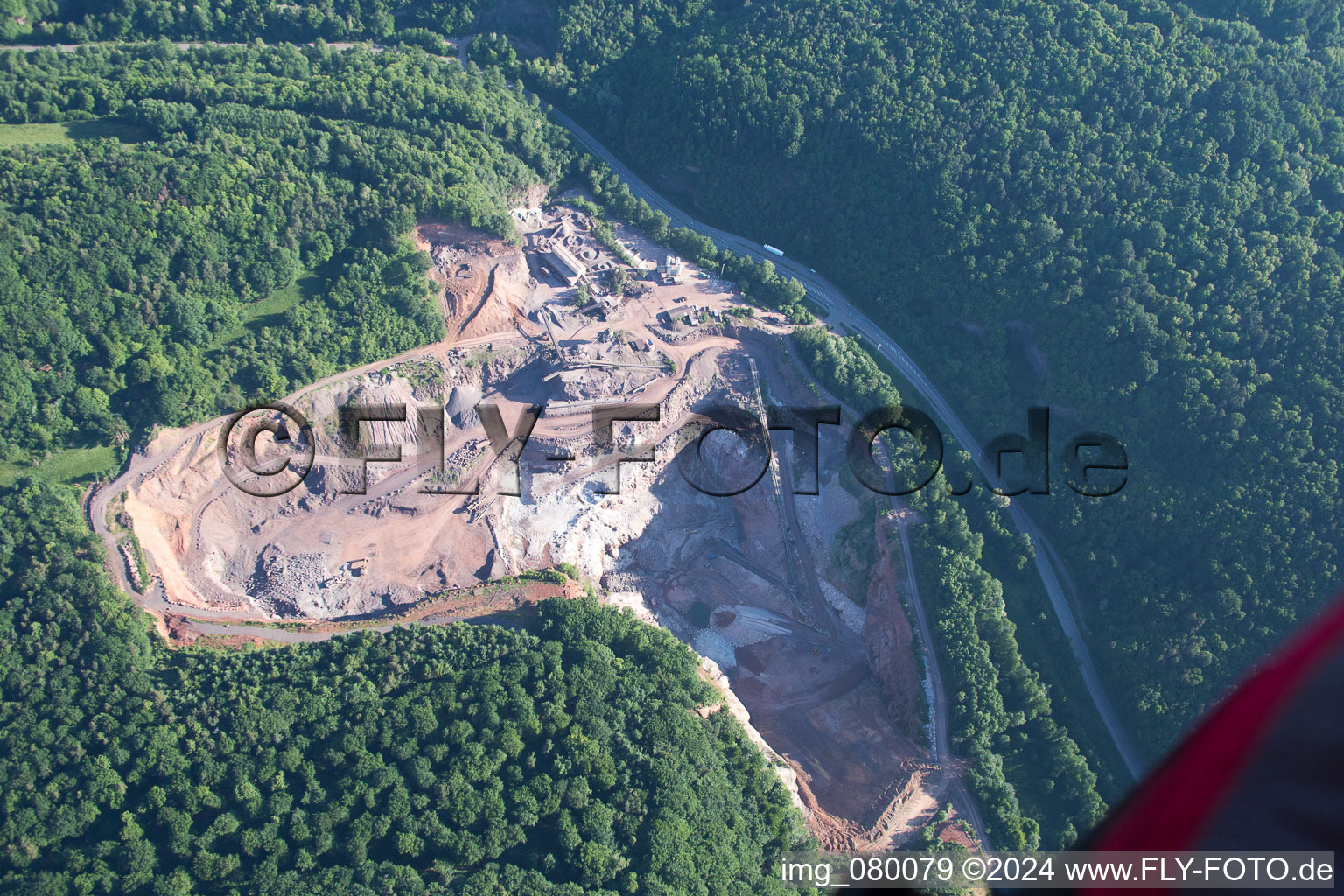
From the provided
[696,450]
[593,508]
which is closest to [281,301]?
[593,508]

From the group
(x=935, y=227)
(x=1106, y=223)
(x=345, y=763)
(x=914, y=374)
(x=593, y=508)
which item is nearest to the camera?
(x=345, y=763)

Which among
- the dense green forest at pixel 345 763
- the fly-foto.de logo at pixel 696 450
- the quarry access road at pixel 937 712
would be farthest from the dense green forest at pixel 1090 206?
the dense green forest at pixel 345 763

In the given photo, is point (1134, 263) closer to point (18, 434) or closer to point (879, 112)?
point (879, 112)

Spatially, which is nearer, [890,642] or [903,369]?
[890,642]

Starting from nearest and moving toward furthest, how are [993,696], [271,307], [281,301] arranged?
[993,696] → [271,307] → [281,301]

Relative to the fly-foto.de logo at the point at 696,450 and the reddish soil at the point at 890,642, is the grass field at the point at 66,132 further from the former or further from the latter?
the reddish soil at the point at 890,642

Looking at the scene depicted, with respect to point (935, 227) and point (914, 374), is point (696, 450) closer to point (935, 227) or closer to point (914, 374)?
point (914, 374)

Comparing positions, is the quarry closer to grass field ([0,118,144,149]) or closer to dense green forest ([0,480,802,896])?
dense green forest ([0,480,802,896])
